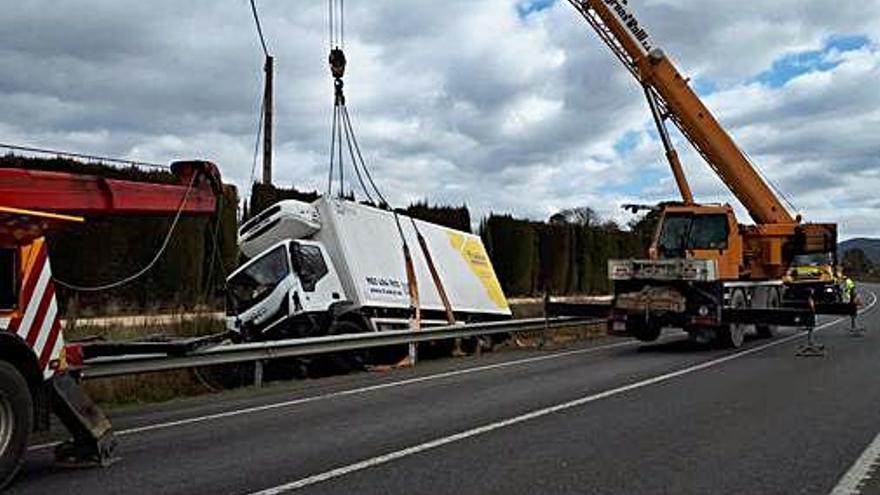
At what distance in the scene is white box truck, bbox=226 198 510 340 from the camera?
53.1 feet

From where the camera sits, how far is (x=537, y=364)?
1703cm

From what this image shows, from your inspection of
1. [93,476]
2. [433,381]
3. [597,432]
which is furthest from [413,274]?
[93,476]

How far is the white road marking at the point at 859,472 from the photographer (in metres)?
7.03

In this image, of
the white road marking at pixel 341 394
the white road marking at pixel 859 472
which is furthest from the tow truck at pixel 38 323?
the white road marking at pixel 859 472

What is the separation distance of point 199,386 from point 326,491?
26.1ft

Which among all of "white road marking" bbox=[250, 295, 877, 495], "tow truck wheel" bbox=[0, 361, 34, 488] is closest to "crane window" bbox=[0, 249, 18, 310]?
"tow truck wheel" bbox=[0, 361, 34, 488]

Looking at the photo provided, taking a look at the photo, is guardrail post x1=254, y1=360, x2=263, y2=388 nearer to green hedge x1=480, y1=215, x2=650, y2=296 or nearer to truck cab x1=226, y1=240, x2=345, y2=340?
truck cab x1=226, y1=240, x2=345, y2=340

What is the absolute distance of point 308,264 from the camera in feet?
54.5

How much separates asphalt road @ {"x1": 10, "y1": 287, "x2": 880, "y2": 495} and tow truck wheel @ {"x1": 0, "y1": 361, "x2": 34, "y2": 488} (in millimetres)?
200

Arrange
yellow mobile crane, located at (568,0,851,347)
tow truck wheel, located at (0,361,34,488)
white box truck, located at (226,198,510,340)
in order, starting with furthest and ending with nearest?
yellow mobile crane, located at (568,0,851,347), white box truck, located at (226,198,510,340), tow truck wheel, located at (0,361,34,488)

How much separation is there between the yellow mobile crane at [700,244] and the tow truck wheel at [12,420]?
48.7ft

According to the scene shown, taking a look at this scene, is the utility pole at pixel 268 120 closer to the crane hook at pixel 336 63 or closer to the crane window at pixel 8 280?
the crane hook at pixel 336 63


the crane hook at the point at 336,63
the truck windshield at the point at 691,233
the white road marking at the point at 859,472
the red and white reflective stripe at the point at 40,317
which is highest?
the crane hook at the point at 336,63

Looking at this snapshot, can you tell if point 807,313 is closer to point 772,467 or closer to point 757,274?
point 757,274
